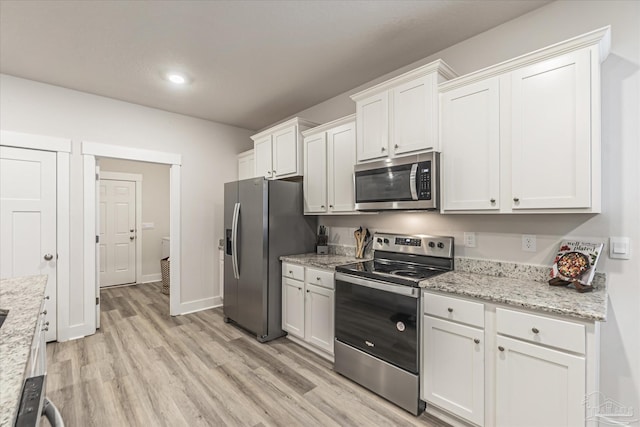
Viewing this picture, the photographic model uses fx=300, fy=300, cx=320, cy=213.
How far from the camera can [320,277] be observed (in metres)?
2.78

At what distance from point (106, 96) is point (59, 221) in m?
1.50

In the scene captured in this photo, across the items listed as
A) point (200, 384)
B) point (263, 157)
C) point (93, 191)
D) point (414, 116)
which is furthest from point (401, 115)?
point (93, 191)

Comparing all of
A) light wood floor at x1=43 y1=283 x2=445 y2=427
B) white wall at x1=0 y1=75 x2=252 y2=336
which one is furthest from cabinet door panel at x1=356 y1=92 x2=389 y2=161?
white wall at x1=0 y1=75 x2=252 y2=336

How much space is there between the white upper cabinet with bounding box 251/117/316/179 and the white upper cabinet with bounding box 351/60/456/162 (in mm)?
901

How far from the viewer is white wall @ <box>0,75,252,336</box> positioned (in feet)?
10.1

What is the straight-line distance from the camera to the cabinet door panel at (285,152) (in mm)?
3419

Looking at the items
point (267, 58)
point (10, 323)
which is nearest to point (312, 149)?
point (267, 58)

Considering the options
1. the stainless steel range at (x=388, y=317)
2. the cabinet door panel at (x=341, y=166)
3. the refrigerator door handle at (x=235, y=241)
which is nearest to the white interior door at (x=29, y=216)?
the refrigerator door handle at (x=235, y=241)

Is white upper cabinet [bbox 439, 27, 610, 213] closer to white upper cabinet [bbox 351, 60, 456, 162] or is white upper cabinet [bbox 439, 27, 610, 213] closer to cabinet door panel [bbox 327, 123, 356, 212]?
white upper cabinet [bbox 351, 60, 456, 162]

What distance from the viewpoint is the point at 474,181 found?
2047 millimetres

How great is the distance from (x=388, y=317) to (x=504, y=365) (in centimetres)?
72

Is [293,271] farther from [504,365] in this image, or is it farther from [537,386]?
[537,386]

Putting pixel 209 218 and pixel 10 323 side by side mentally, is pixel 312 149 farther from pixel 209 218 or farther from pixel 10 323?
pixel 10 323

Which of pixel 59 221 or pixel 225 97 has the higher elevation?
pixel 225 97
